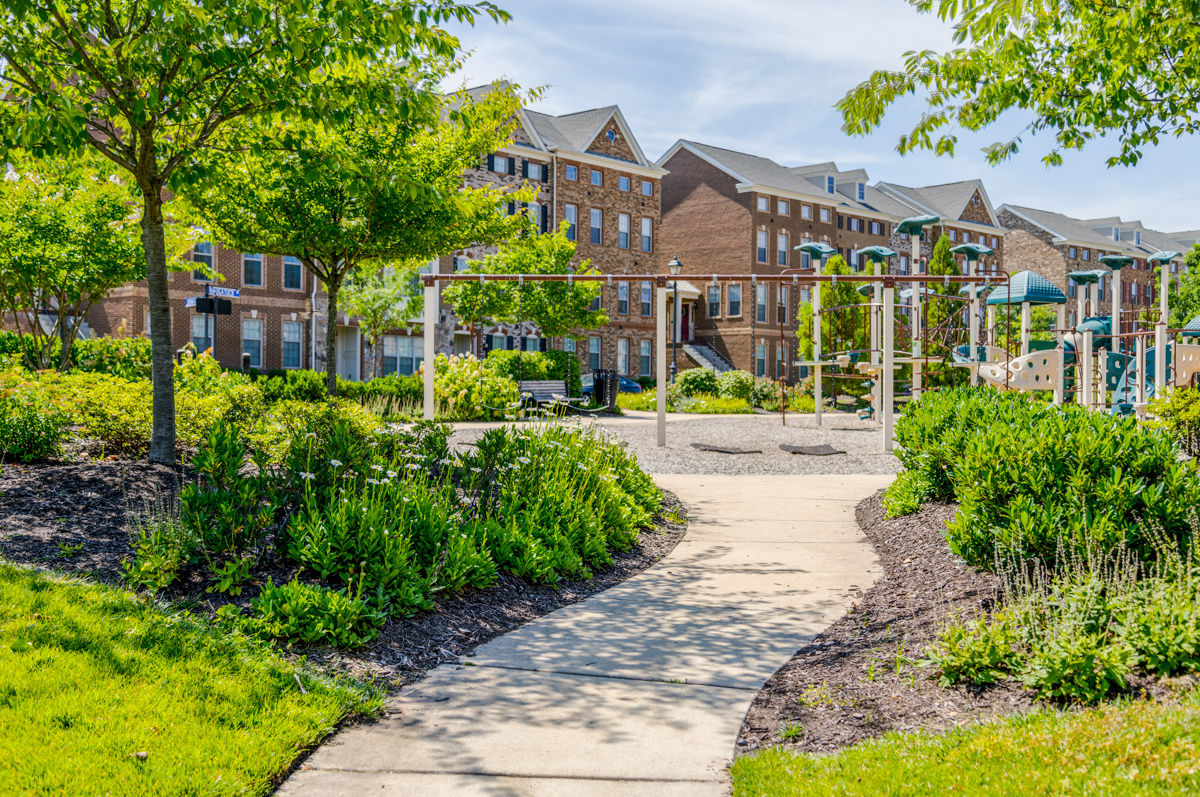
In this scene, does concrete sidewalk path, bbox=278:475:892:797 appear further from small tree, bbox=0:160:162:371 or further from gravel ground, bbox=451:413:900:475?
small tree, bbox=0:160:162:371

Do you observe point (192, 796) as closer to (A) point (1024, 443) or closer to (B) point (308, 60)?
(A) point (1024, 443)

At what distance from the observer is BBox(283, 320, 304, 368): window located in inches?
1340

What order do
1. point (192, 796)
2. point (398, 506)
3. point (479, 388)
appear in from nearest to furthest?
point (192, 796) < point (398, 506) < point (479, 388)

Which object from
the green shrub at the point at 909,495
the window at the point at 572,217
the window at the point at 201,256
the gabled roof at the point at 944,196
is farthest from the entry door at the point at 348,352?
the gabled roof at the point at 944,196

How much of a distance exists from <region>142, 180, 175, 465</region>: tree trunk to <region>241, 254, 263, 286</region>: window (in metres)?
26.1

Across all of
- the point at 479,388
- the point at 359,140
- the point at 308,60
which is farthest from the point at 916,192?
the point at 308,60

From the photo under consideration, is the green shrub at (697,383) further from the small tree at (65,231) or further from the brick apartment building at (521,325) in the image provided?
the small tree at (65,231)

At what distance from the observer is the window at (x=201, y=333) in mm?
31859

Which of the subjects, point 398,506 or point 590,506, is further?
point 590,506

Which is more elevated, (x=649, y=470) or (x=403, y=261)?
(x=403, y=261)

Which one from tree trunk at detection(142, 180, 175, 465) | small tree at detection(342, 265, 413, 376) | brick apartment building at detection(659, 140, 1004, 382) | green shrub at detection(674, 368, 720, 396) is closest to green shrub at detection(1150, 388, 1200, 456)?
tree trunk at detection(142, 180, 175, 465)

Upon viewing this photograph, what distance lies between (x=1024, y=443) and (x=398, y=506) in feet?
12.3

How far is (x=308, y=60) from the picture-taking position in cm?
728

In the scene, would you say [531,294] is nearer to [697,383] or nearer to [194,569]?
[697,383]
